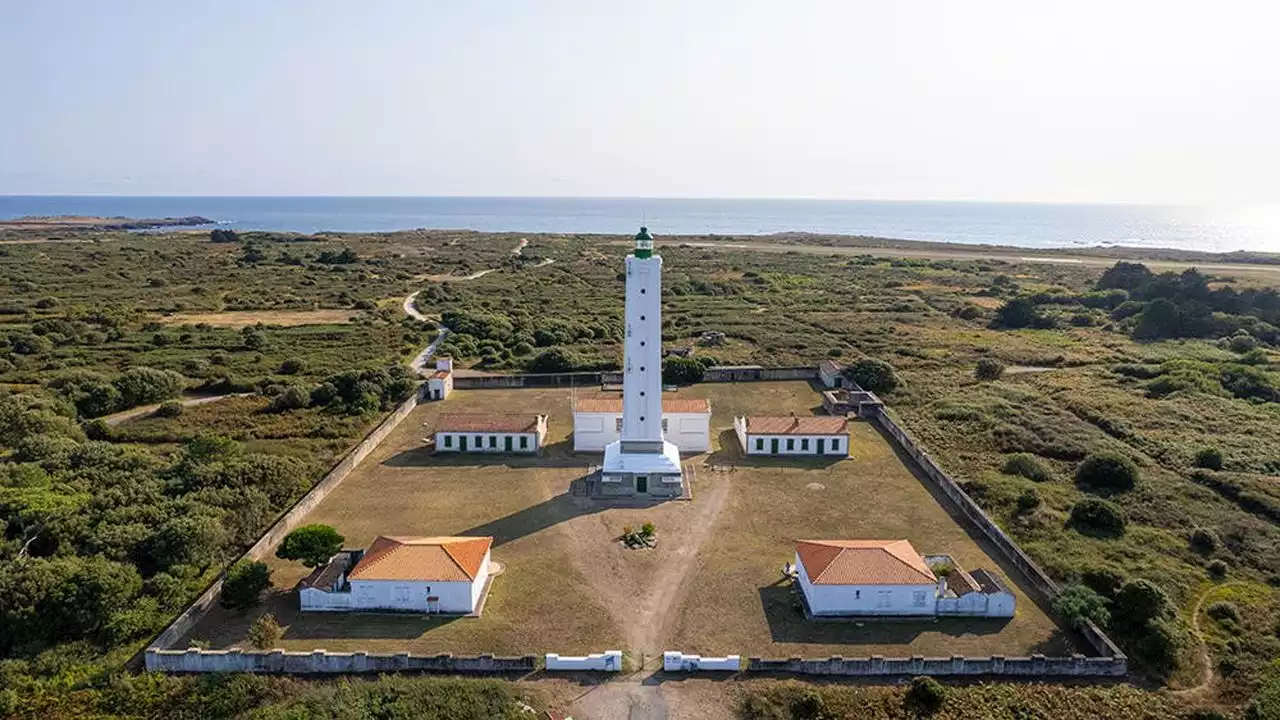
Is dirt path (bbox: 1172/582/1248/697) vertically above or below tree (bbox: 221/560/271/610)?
below

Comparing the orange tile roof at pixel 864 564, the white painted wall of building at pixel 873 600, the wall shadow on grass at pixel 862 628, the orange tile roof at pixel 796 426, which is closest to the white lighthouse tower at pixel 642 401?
the orange tile roof at pixel 796 426

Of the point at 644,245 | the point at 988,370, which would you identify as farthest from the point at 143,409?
the point at 988,370

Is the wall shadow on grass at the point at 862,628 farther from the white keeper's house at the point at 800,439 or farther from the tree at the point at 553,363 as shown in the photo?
the tree at the point at 553,363

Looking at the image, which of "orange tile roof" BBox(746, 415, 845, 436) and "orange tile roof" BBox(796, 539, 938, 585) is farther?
"orange tile roof" BBox(746, 415, 845, 436)

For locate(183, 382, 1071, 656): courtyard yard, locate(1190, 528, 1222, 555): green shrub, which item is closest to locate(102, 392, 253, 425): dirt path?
locate(183, 382, 1071, 656): courtyard yard

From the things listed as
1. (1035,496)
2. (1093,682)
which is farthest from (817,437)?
(1093,682)

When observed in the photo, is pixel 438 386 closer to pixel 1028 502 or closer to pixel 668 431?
pixel 668 431

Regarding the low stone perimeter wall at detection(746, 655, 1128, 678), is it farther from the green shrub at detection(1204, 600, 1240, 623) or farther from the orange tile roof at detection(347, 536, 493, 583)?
the orange tile roof at detection(347, 536, 493, 583)
